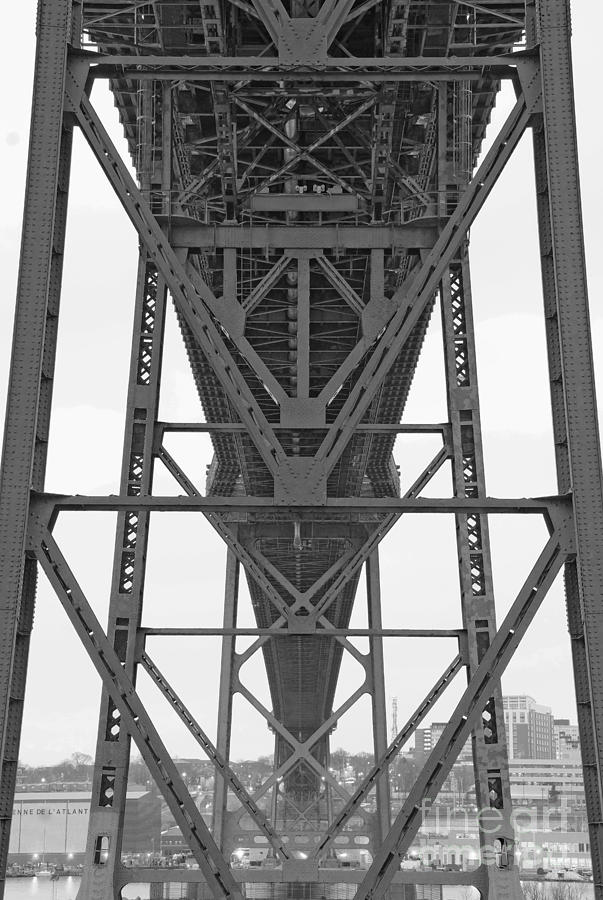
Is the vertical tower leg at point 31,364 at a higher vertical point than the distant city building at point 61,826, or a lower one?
lower

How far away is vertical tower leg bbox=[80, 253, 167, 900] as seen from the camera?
44.0 ft

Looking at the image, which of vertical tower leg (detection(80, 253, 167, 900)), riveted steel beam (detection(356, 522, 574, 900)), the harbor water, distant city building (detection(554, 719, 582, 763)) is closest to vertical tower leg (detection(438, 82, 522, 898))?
vertical tower leg (detection(80, 253, 167, 900))

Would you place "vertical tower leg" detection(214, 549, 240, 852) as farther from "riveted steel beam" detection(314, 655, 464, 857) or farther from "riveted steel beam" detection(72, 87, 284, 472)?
"riveted steel beam" detection(72, 87, 284, 472)

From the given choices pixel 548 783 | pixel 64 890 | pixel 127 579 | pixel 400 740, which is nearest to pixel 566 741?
pixel 548 783

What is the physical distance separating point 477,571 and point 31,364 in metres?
7.26

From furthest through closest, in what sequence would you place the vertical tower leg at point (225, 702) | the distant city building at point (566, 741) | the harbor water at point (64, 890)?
the distant city building at point (566, 741)
the harbor water at point (64, 890)
the vertical tower leg at point (225, 702)

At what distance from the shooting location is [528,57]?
978 centimetres

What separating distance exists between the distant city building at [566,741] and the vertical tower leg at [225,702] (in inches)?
3948

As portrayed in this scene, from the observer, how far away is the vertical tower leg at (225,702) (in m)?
26.0

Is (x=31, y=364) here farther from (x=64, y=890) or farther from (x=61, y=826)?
(x=61, y=826)

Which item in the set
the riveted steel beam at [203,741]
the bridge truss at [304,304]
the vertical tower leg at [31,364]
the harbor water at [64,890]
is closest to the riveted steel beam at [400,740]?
the bridge truss at [304,304]

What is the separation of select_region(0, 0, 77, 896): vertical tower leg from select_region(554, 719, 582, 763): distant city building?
120162mm

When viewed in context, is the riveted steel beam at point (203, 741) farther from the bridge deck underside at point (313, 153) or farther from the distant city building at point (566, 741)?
the distant city building at point (566, 741)

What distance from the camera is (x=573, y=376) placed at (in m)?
9.05
